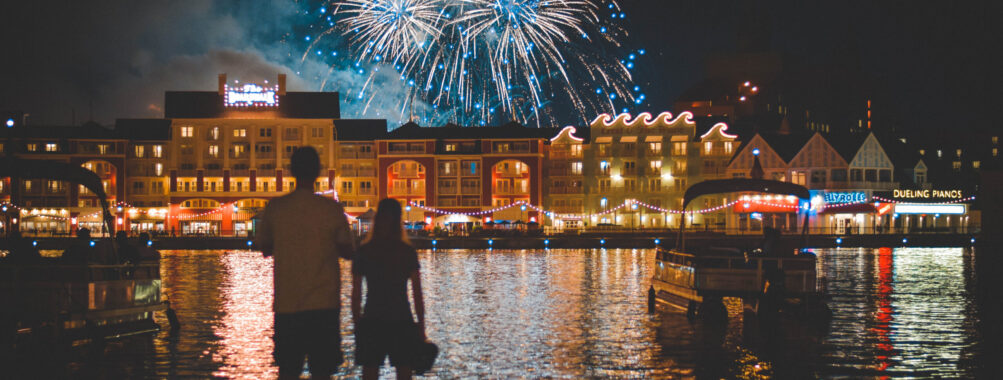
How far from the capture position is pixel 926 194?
85.0 m

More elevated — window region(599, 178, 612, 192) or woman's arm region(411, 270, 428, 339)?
window region(599, 178, 612, 192)

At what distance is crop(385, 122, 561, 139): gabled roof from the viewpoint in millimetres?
97562

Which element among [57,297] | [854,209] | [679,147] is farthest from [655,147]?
[57,297]

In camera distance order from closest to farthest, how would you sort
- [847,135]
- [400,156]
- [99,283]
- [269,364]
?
[269,364] < [99,283] < [847,135] < [400,156]

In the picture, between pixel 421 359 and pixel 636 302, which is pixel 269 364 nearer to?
pixel 421 359

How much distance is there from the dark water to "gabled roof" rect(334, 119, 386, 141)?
75790 millimetres

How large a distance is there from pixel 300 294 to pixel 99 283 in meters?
7.95

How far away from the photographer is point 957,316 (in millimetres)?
19016

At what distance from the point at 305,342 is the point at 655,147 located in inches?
3516

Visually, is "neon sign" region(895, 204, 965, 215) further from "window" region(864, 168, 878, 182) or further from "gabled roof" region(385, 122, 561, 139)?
"gabled roof" region(385, 122, 561, 139)

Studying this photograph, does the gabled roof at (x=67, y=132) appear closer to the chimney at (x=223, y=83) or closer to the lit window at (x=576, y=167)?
the chimney at (x=223, y=83)

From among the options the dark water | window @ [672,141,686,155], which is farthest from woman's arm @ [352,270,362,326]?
window @ [672,141,686,155]

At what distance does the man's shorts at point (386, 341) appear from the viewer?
7902mm

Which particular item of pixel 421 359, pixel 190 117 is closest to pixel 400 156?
pixel 190 117
